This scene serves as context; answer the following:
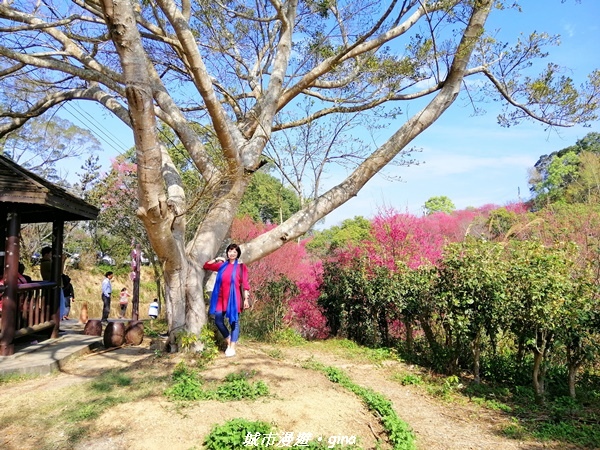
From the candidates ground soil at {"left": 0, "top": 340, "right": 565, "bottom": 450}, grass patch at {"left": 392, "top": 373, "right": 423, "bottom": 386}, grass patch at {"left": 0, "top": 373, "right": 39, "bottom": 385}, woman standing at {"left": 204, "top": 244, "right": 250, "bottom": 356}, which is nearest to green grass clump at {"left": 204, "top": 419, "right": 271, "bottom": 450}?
ground soil at {"left": 0, "top": 340, "right": 565, "bottom": 450}

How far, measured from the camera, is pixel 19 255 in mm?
6246

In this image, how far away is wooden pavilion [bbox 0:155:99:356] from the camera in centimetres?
566

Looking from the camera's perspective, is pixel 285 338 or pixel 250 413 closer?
pixel 250 413

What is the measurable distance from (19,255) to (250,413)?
4.67 m

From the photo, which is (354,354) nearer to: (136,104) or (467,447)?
(467,447)

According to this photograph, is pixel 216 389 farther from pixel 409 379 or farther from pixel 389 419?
pixel 409 379

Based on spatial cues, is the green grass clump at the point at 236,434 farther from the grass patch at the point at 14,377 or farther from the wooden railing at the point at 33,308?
the wooden railing at the point at 33,308

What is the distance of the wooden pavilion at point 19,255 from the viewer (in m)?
5.66

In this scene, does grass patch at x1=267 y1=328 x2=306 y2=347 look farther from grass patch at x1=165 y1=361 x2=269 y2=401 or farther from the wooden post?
grass patch at x1=165 y1=361 x2=269 y2=401

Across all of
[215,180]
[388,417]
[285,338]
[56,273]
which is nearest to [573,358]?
[388,417]

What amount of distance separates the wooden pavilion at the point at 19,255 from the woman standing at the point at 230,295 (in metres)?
2.63

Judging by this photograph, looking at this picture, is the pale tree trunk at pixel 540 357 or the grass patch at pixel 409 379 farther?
the grass patch at pixel 409 379

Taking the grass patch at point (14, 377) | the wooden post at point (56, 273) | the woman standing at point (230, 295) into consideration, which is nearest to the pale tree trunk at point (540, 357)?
the woman standing at point (230, 295)

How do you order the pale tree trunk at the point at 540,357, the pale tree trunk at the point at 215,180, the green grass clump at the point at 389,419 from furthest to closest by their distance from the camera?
1. the pale tree trunk at the point at 540,357
2. the pale tree trunk at the point at 215,180
3. the green grass clump at the point at 389,419
